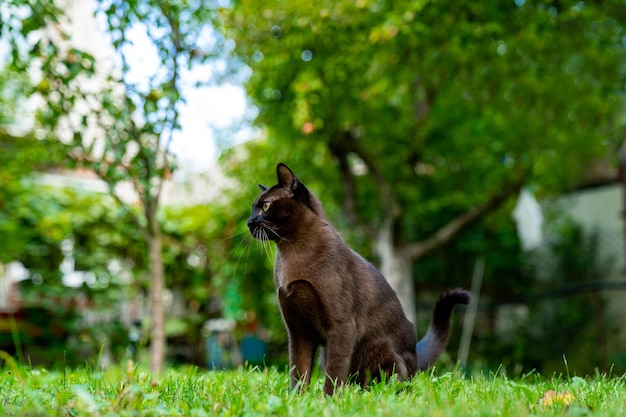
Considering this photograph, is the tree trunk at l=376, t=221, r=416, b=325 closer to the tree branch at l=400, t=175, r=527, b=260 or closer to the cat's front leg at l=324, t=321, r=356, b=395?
the tree branch at l=400, t=175, r=527, b=260

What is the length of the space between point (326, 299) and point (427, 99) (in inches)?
235

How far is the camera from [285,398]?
234 centimetres

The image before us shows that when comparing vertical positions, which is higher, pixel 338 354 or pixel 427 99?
pixel 427 99

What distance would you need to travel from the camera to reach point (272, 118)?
291 inches

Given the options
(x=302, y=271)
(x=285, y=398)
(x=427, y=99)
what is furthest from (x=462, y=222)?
(x=285, y=398)

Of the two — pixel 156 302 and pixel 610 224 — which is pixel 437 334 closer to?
pixel 156 302

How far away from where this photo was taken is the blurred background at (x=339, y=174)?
18.2ft

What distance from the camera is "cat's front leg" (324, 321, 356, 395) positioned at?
8.61 ft

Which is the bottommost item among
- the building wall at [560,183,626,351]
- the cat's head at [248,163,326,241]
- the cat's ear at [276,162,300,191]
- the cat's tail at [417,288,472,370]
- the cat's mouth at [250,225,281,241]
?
the building wall at [560,183,626,351]

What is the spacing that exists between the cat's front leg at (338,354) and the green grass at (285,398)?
7cm

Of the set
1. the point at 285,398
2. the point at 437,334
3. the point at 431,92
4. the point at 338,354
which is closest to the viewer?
the point at 285,398

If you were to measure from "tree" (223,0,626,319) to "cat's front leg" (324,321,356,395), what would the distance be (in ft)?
10.9

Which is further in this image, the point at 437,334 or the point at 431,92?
the point at 431,92

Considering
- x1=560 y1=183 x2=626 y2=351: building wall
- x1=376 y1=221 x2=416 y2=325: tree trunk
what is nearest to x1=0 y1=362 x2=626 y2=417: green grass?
x1=376 y1=221 x2=416 y2=325: tree trunk
